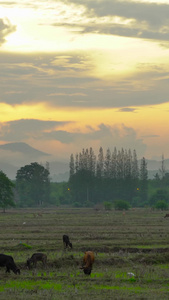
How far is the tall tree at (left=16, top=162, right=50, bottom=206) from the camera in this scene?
6501 inches

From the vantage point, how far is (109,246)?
1412 inches

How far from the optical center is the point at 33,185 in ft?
546

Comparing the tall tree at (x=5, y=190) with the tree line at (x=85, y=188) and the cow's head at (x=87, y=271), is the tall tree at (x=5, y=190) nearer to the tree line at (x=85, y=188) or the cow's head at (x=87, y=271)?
the tree line at (x=85, y=188)

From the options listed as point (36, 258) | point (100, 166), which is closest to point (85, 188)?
point (100, 166)

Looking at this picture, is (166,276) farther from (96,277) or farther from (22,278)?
(22,278)

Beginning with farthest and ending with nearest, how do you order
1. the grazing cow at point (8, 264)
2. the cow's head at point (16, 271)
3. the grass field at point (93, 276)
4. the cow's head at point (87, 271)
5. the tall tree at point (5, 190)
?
the tall tree at point (5, 190) → the grazing cow at point (8, 264) → the cow's head at point (16, 271) → the cow's head at point (87, 271) → the grass field at point (93, 276)

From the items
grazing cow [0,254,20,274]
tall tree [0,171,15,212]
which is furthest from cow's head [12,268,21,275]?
tall tree [0,171,15,212]

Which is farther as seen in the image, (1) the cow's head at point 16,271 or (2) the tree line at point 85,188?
(2) the tree line at point 85,188

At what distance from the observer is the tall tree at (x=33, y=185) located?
16512cm

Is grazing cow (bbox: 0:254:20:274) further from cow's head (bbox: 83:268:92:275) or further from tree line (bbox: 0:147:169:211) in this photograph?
tree line (bbox: 0:147:169:211)

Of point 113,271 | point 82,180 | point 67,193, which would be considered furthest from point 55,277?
point 67,193

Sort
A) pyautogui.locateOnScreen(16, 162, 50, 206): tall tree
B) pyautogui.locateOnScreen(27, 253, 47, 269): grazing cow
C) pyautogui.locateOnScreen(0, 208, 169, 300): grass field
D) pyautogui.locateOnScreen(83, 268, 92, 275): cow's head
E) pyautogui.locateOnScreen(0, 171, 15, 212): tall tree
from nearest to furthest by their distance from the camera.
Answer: pyautogui.locateOnScreen(0, 208, 169, 300): grass field → pyautogui.locateOnScreen(83, 268, 92, 275): cow's head → pyautogui.locateOnScreen(27, 253, 47, 269): grazing cow → pyautogui.locateOnScreen(0, 171, 15, 212): tall tree → pyautogui.locateOnScreen(16, 162, 50, 206): tall tree

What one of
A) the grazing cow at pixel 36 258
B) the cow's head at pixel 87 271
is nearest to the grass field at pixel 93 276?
the cow's head at pixel 87 271

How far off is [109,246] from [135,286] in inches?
562
